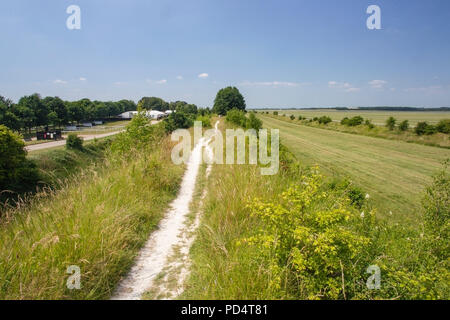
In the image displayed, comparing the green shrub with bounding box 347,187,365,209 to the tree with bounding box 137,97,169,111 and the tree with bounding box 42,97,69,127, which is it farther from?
the tree with bounding box 137,97,169,111

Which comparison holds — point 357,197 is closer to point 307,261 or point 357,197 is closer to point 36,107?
point 307,261

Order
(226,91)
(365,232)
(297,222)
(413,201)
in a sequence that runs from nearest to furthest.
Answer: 1. (297,222)
2. (365,232)
3. (413,201)
4. (226,91)

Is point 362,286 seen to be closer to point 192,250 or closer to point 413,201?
point 192,250

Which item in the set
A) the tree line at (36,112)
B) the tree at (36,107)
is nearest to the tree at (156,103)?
the tree line at (36,112)

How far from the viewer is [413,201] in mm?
9344

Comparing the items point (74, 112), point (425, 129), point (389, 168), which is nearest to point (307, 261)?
point (389, 168)

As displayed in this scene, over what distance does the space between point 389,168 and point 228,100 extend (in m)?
62.9

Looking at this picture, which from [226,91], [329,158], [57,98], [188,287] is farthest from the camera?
[226,91]

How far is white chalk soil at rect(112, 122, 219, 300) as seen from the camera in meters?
2.77

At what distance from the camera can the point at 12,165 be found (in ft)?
46.4

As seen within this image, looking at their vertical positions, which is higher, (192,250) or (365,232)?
(365,232)
